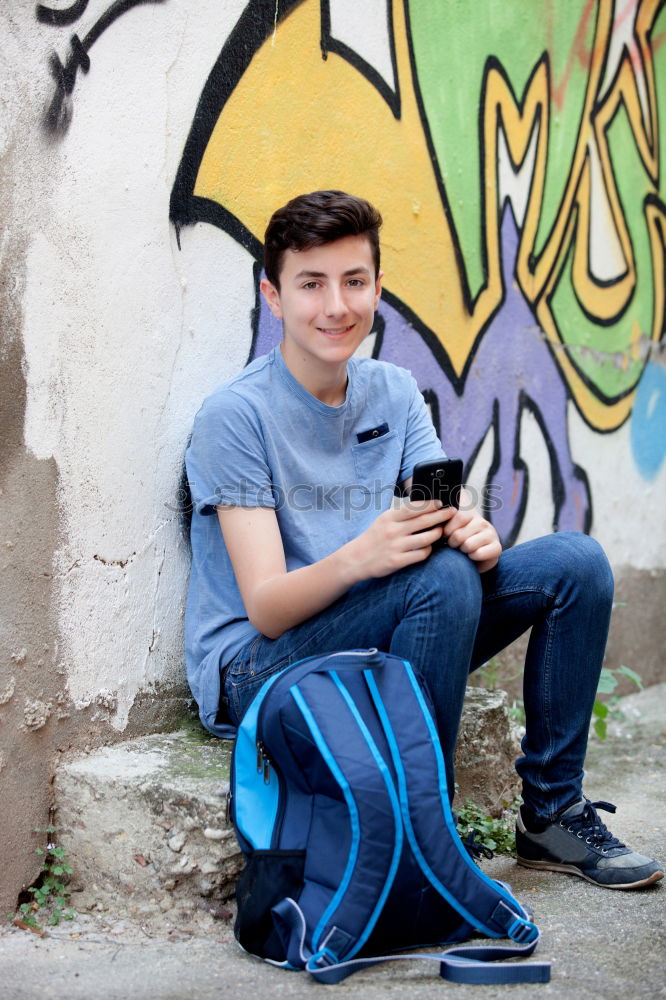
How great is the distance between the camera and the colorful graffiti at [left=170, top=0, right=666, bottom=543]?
2.57 meters

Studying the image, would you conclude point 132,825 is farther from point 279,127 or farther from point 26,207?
point 279,127

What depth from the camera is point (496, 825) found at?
2518mm

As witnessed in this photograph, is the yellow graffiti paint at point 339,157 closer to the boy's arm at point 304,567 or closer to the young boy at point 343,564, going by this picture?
the young boy at point 343,564

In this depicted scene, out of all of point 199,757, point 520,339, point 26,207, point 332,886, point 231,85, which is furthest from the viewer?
point 520,339

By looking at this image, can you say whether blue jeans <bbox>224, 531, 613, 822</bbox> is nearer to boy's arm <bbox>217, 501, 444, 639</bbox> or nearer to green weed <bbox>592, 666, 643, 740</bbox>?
boy's arm <bbox>217, 501, 444, 639</bbox>

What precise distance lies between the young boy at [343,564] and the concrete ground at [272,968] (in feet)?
0.39

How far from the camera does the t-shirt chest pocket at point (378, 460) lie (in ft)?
7.83

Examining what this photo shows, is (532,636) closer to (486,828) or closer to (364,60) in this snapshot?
(486,828)

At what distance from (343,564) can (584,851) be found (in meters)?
0.86

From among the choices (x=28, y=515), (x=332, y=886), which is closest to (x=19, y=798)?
(x=28, y=515)

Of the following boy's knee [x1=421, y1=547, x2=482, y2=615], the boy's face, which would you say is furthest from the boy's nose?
boy's knee [x1=421, y1=547, x2=482, y2=615]

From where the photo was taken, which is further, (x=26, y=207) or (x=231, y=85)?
(x=231, y=85)

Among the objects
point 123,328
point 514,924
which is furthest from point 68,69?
point 514,924

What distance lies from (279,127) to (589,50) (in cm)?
172
